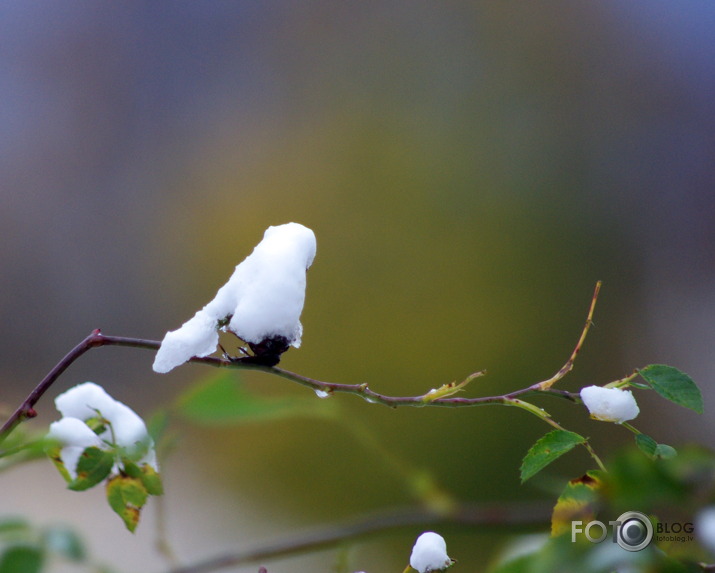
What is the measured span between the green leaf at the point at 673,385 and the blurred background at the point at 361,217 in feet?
4.83

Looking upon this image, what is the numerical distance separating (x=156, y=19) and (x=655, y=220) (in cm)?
201

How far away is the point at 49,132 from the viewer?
8.65 feet

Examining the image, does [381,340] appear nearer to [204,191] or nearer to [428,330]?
[428,330]

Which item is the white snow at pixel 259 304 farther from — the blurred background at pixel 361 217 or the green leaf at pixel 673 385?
the blurred background at pixel 361 217

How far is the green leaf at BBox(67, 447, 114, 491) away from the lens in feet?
0.67

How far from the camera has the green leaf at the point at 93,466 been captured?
204 millimetres

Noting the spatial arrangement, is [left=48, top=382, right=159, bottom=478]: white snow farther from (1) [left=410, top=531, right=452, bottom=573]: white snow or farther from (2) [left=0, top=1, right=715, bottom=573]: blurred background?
(2) [left=0, top=1, right=715, bottom=573]: blurred background

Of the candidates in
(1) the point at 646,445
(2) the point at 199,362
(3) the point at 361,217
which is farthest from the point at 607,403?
(3) the point at 361,217

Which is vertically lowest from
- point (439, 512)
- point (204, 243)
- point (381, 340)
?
point (381, 340)

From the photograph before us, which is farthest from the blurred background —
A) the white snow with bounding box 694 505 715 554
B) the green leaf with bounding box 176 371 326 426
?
the white snow with bounding box 694 505 715 554

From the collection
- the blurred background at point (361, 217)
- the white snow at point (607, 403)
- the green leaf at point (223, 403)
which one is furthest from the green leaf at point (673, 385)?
the blurred background at point (361, 217)

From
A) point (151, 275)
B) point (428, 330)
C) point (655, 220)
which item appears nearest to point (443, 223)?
point (428, 330)

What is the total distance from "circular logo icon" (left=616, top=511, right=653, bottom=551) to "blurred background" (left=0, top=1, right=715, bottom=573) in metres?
1.53

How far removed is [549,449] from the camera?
202mm
